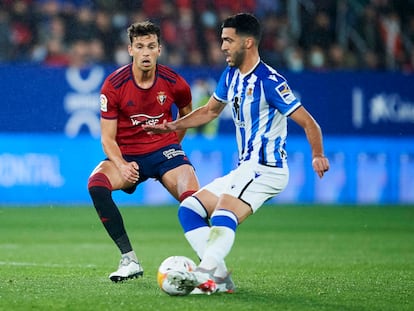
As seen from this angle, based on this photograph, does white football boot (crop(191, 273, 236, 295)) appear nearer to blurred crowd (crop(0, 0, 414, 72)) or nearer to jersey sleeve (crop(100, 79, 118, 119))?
jersey sleeve (crop(100, 79, 118, 119))

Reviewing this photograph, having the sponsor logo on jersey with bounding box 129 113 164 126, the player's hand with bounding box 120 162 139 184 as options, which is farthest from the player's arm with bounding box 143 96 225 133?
the sponsor logo on jersey with bounding box 129 113 164 126

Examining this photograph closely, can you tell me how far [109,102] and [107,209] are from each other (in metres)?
0.93

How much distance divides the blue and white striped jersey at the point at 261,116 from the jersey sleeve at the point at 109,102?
1.52 metres

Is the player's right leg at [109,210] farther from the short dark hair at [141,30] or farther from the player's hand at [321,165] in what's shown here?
the player's hand at [321,165]

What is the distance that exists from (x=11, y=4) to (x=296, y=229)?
7.43 metres

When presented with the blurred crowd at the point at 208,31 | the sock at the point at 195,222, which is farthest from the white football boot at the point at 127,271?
the blurred crowd at the point at 208,31

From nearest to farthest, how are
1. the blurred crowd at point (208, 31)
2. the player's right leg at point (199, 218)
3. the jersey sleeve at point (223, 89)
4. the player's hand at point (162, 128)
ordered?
1. the player's right leg at point (199, 218)
2. the jersey sleeve at point (223, 89)
3. the player's hand at point (162, 128)
4. the blurred crowd at point (208, 31)

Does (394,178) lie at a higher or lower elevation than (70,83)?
lower

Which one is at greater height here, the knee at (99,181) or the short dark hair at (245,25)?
the short dark hair at (245,25)

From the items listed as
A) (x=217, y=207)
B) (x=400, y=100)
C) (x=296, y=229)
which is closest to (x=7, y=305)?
(x=217, y=207)

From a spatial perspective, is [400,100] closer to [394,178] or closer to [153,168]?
[394,178]

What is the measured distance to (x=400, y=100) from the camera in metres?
21.2

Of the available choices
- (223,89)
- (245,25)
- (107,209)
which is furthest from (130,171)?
(245,25)

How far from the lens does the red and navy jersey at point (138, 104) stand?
29.3 ft
